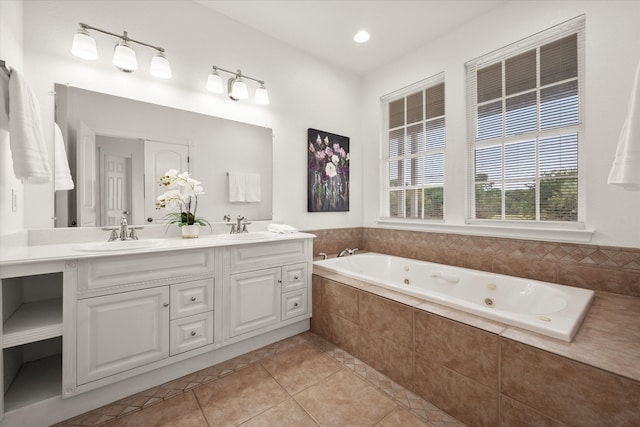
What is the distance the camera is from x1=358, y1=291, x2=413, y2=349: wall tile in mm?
1638

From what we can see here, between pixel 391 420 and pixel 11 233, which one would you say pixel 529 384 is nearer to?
pixel 391 420

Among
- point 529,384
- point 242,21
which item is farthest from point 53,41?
point 529,384

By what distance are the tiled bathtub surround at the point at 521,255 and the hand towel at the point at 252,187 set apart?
2.53ft

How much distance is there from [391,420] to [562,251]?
1.69 metres

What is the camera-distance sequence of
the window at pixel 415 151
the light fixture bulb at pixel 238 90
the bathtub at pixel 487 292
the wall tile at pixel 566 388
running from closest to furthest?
the wall tile at pixel 566 388, the bathtub at pixel 487 292, the light fixture bulb at pixel 238 90, the window at pixel 415 151

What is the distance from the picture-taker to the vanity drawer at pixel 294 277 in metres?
2.24

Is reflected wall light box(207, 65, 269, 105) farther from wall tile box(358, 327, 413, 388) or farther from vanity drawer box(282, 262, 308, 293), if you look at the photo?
wall tile box(358, 327, 413, 388)

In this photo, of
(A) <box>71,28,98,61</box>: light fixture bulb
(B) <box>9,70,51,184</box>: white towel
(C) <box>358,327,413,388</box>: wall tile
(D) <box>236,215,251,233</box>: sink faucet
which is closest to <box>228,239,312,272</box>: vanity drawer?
(D) <box>236,215,251,233</box>: sink faucet

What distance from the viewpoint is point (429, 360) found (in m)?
1.52

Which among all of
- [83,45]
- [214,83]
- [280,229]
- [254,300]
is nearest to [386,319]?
[254,300]

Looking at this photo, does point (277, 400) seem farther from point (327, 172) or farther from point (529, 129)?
point (529, 129)

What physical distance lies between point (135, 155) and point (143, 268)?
908mm

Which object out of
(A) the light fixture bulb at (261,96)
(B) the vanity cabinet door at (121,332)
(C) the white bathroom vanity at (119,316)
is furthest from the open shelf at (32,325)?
(A) the light fixture bulb at (261,96)

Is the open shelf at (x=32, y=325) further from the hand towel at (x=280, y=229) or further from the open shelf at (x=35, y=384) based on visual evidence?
the hand towel at (x=280, y=229)
